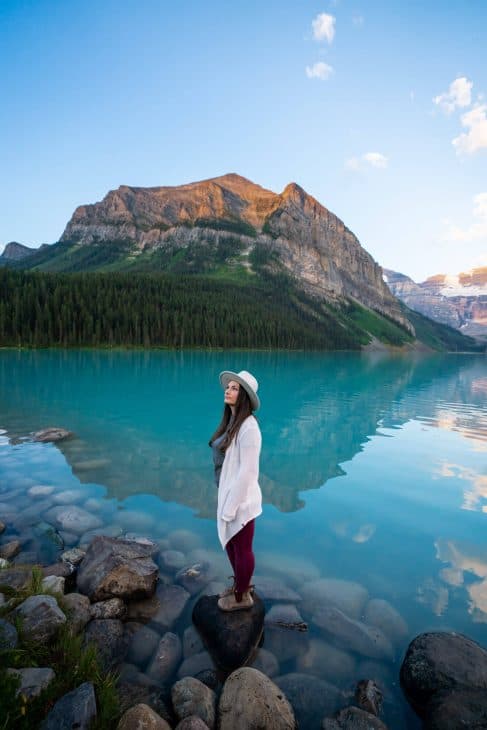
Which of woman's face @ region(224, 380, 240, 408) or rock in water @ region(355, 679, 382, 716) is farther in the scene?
woman's face @ region(224, 380, 240, 408)

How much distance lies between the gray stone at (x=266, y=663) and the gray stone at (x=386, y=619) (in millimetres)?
2486

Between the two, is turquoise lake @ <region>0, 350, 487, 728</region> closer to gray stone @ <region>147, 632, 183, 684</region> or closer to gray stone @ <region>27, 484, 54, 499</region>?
gray stone @ <region>27, 484, 54, 499</region>

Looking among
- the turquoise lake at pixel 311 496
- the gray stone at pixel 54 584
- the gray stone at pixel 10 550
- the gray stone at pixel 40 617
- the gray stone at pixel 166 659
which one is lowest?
the turquoise lake at pixel 311 496

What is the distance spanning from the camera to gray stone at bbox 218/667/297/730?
498 centimetres

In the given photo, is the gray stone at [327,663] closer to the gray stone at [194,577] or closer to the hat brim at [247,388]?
A: the gray stone at [194,577]

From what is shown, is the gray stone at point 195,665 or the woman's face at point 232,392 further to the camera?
the woman's face at point 232,392

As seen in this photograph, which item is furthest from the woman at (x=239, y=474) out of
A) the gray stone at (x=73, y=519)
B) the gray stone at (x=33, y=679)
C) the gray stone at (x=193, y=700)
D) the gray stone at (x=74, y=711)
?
the gray stone at (x=73, y=519)

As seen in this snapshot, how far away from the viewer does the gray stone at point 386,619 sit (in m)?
7.66

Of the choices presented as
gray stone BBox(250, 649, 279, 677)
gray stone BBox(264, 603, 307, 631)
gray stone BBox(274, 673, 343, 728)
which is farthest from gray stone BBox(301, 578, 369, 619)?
gray stone BBox(274, 673, 343, 728)

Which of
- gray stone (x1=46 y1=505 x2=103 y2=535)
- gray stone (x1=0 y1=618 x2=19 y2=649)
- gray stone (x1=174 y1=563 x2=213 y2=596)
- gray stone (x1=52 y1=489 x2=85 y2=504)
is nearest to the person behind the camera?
gray stone (x1=0 y1=618 x2=19 y2=649)

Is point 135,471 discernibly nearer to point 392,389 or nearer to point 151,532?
point 151,532

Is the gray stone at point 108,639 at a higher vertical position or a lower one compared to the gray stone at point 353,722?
higher

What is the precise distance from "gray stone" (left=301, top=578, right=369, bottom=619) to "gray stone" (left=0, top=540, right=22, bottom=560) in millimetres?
7085

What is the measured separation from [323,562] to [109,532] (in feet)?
20.2
